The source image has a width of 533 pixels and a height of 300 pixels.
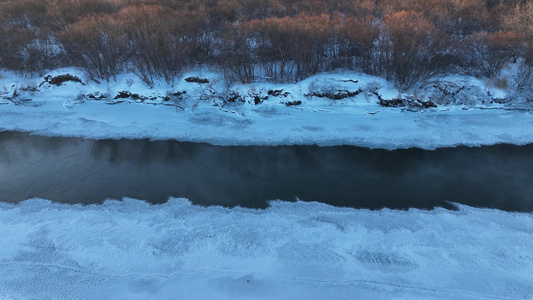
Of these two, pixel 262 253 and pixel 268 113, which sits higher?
pixel 268 113

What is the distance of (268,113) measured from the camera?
1975 cm

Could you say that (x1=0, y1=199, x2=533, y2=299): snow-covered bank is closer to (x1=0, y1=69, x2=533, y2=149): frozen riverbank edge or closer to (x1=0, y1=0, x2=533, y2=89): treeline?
(x1=0, y1=69, x2=533, y2=149): frozen riverbank edge

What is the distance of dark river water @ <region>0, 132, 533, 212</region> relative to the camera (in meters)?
13.0

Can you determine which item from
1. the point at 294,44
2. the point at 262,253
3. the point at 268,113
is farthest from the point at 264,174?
the point at 294,44

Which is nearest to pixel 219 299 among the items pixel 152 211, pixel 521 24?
pixel 152 211

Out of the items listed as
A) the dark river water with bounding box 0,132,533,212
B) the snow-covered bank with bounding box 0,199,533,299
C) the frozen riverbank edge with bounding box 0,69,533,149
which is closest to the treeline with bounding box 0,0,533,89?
the frozen riverbank edge with bounding box 0,69,533,149

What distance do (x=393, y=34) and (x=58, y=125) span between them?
69.9ft

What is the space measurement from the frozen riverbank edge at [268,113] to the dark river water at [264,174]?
939 mm

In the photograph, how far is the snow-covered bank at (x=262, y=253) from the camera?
9.54m

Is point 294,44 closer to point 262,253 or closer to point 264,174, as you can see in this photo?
point 264,174

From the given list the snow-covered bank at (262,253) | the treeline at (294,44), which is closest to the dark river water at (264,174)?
the snow-covered bank at (262,253)

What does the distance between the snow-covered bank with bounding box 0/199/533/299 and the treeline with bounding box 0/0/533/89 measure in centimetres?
1141

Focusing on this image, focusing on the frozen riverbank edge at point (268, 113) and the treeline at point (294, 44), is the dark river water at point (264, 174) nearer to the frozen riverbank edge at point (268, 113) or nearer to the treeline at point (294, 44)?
the frozen riverbank edge at point (268, 113)

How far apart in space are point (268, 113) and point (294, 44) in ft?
16.0
